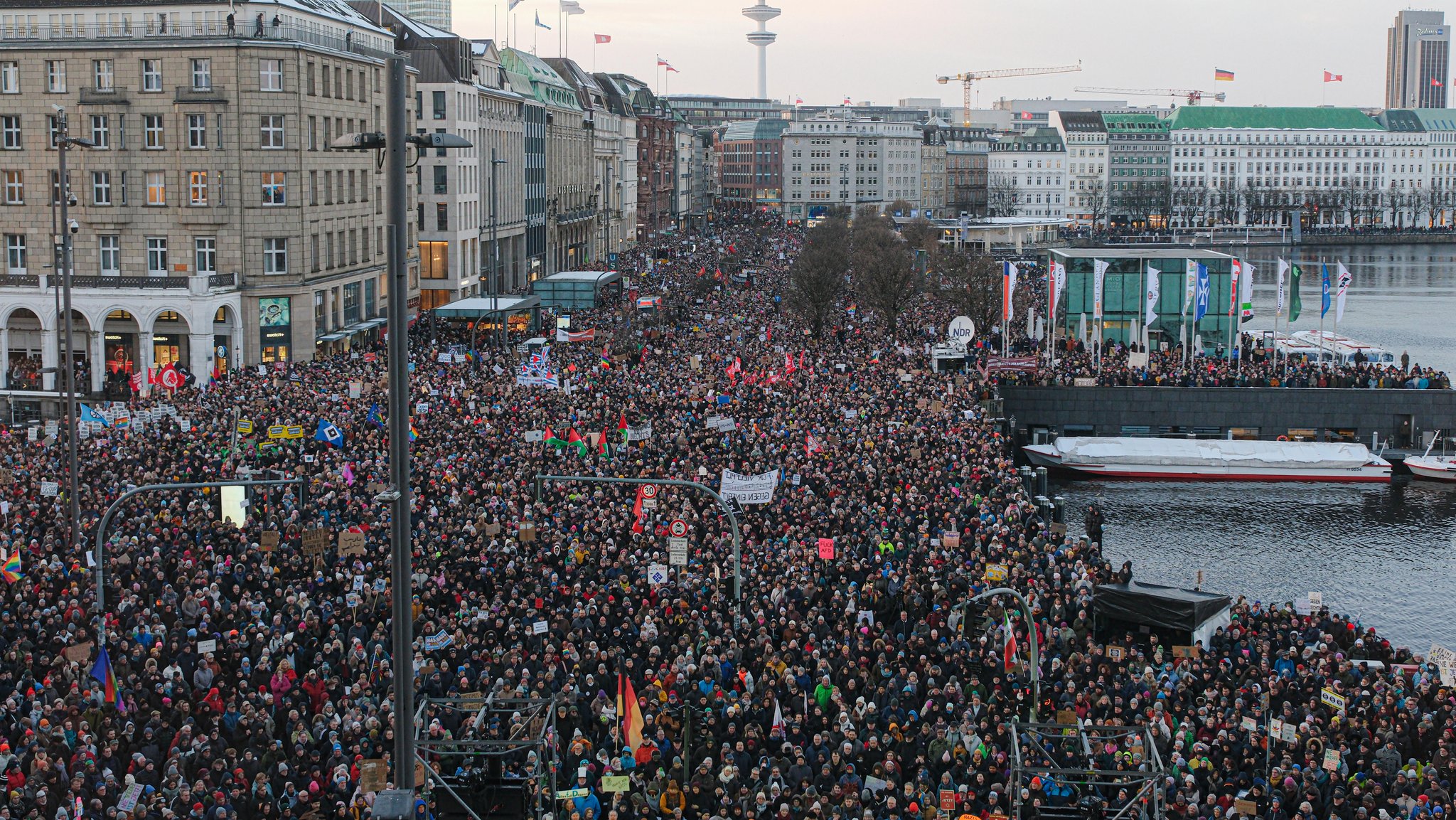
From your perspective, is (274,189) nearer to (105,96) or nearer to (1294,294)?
(105,96)

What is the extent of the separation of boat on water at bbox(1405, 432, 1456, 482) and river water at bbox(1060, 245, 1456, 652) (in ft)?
1.12

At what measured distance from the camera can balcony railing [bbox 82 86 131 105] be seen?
196ft

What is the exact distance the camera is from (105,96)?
2349 inches

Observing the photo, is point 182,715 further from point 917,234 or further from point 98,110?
point 917,234

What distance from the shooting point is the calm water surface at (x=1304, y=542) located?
40500 mm

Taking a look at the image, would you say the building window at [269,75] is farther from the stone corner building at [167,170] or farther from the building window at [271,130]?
the building window at [271,130]

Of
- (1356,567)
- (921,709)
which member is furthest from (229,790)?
(1356,567)

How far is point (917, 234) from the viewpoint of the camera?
12550 centimetres

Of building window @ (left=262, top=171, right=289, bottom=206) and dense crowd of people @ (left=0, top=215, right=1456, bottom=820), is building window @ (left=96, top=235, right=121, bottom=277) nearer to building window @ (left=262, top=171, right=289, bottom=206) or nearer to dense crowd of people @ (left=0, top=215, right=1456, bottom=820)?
→ building window @ (left=262, top=171, right=289, bottom=206)

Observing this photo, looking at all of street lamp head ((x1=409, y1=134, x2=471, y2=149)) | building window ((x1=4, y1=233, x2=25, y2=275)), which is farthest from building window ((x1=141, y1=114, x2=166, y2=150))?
street lamp head ((x1=409, y1=134, x2=471, y2=149))

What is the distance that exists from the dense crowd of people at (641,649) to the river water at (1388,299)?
63.0 m

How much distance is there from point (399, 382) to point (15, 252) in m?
55.3

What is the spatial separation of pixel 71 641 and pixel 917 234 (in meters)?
107

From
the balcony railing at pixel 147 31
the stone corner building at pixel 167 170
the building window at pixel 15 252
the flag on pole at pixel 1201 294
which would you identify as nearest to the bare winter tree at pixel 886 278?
the flag on pole at pixel 1201 294
